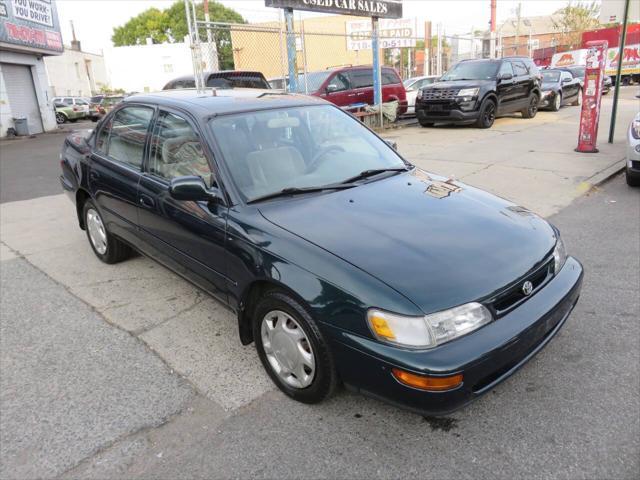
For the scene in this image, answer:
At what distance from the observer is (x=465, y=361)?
2.16 metres

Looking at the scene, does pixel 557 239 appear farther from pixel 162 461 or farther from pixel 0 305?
pixel 0 305

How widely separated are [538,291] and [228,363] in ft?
6.23

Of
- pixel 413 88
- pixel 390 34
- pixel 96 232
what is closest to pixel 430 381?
pixel 96 232

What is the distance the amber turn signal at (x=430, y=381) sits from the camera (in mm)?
2137

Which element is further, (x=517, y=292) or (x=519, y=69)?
(x=519, y=69)

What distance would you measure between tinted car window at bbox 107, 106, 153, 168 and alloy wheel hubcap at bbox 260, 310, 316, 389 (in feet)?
6.06

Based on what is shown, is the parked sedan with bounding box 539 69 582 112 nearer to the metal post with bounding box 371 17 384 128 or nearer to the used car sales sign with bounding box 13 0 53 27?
the metal post with bounding box 371 17 384 128

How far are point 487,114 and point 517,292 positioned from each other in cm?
1234

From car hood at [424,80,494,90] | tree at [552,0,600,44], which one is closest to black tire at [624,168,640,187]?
car hood at [424,80,494,90]

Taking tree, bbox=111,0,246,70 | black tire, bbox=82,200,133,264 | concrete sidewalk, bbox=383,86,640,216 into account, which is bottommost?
concrete sidewalk, bbox=383,86,640,216

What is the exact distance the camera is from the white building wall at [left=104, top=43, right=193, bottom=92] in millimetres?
55094

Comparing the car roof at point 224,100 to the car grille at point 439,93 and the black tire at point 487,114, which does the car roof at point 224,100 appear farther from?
the black tire at point 487,114

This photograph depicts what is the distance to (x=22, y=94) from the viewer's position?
64.3ft

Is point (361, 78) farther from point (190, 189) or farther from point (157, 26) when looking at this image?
point (157, 26)
